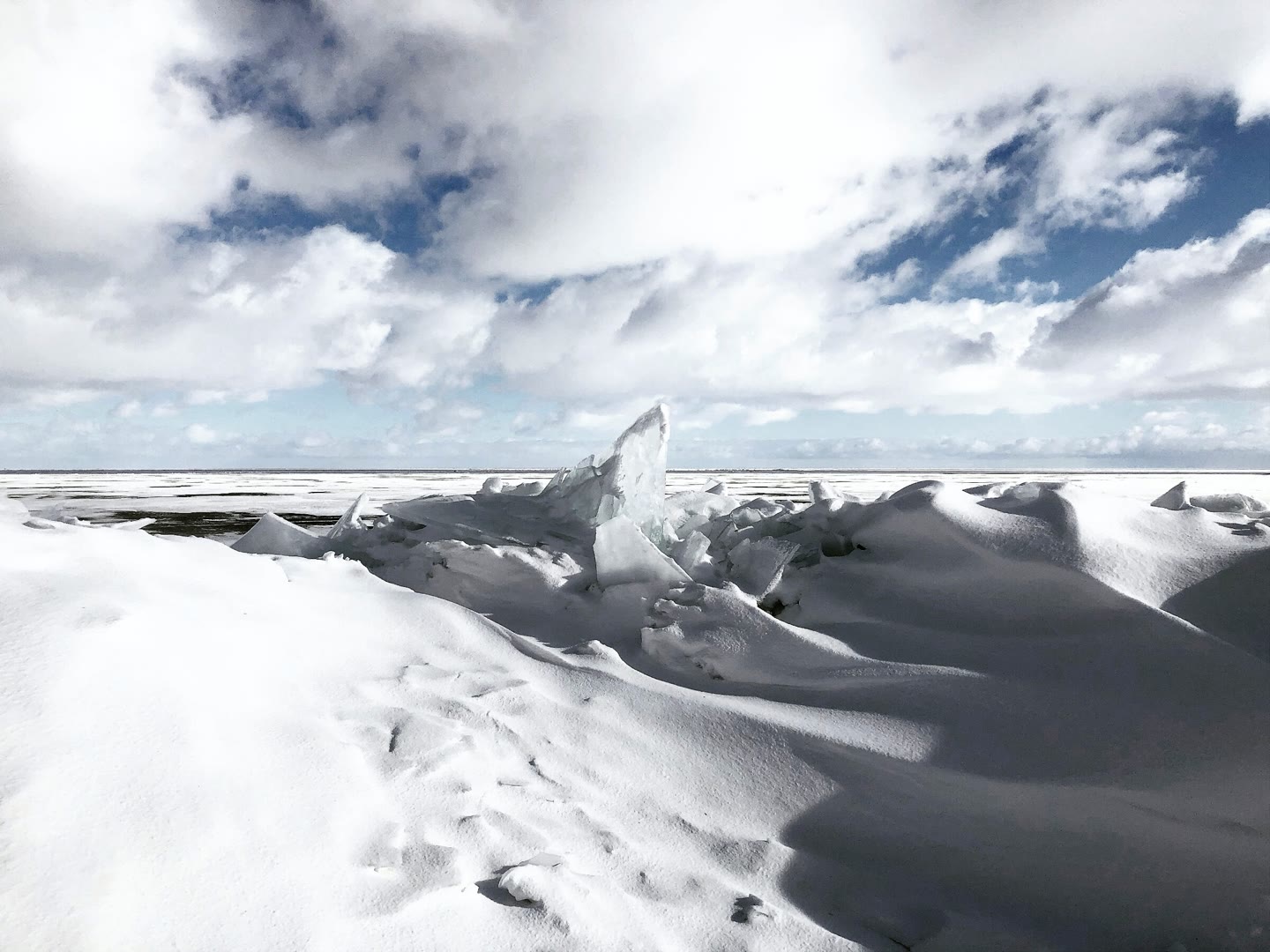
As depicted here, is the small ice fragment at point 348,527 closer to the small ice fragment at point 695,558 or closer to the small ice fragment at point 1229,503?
the small ice fragment at point 695,558

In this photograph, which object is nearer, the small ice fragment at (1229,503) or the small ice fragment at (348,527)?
the small ice fragment at (1229,503)

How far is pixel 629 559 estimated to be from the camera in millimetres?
3787

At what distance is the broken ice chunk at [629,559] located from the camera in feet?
12.3

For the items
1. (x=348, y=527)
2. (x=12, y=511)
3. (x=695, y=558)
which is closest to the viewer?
(x=12, y=511)

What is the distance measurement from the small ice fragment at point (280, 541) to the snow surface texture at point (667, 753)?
6.94 feet

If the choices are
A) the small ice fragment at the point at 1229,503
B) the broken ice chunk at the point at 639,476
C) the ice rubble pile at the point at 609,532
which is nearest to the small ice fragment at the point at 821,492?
the ice rubble pile at the point at 609,532

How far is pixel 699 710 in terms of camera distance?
7.91 ft

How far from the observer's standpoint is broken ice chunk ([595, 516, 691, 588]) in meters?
3.76

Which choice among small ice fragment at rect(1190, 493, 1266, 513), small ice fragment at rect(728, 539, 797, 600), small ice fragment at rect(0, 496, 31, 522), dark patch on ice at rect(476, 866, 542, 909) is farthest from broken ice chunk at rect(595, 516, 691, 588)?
small ice fragment at rect(1190, 493, 1266, 513)

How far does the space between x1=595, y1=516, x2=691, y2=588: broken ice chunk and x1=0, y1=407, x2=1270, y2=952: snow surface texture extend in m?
0.39

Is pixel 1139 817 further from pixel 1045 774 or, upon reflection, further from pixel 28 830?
pixel 28 830

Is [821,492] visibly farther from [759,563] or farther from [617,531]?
[617,531]

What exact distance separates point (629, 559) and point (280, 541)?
2940mm

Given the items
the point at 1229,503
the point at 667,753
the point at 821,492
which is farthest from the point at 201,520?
the point at 1229,503
